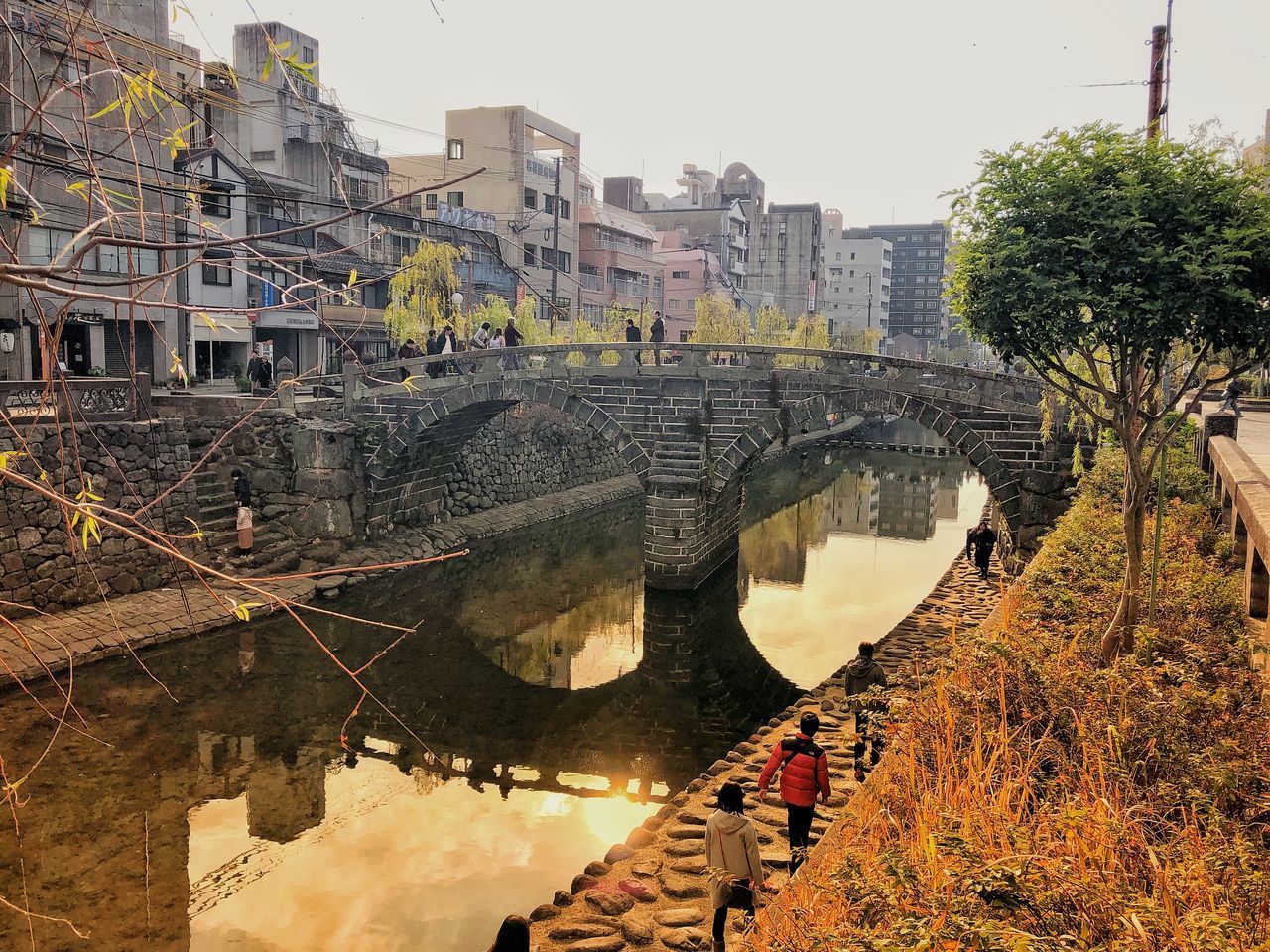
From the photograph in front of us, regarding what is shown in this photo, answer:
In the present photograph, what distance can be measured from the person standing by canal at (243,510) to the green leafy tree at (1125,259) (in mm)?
15107

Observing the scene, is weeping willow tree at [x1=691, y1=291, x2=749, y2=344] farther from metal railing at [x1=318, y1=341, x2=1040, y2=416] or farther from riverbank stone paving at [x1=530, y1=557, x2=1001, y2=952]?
riverbank stone paving at [x1=530, y1=557, x2=1001, y2=952]

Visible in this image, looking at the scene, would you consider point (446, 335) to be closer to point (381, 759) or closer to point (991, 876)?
point (381, 759)

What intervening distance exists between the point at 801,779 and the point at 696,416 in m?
13.8

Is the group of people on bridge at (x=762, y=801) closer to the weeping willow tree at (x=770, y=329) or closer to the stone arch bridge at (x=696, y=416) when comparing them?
the stone arch bridge at (x=696, y=416)

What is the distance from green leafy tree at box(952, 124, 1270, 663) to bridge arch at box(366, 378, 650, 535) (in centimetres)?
1302

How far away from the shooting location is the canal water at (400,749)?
30.7 feet

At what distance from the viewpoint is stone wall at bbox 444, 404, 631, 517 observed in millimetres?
27000

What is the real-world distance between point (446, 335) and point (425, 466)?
3298 millimetres

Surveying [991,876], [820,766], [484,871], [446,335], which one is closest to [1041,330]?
[820,766]

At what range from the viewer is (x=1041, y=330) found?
345 inches

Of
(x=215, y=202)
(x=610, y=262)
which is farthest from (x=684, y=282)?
(x=215, y=202)

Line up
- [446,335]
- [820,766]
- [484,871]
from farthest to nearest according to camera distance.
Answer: [446,335] < [484,871] < [820,766]

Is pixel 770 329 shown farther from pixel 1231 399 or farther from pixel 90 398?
pixel 90 398

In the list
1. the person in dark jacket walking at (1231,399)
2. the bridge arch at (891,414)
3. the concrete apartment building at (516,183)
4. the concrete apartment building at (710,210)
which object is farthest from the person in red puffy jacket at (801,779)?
the concrete apartment building at (710,210)
